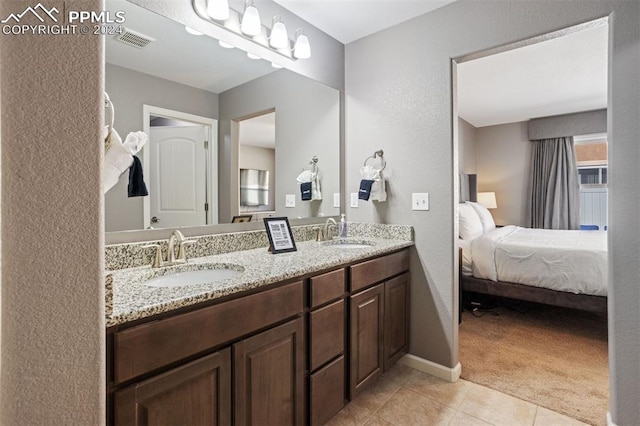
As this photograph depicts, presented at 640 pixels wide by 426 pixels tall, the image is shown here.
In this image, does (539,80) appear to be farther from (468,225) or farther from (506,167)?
(506,167)

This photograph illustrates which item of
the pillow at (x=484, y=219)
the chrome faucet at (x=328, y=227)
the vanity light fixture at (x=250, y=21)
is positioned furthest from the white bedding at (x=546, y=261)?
the vanity light fixture at (x=250, y=21)

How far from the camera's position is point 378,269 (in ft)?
6.13

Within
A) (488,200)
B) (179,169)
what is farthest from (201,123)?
(488,200)

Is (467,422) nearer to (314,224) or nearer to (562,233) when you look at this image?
(314,224)

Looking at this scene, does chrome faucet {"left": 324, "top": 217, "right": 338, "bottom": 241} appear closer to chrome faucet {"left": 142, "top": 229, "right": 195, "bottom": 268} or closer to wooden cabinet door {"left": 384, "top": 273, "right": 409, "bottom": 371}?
wooden cabinet door {"left": 384, "top": 273, "right": 409, "bottom": 371}

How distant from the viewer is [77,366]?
63cm

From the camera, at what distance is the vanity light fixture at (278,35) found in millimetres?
1918

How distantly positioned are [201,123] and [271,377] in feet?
4.36

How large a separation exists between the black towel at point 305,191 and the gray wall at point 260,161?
23cm

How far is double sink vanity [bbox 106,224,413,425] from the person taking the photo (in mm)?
900

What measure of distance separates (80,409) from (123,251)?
848mm

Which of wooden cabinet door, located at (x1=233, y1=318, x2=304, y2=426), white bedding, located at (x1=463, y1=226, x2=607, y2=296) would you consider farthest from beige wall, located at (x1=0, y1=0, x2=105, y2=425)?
white bedding, located at (x1=463, y1=226, x2=607, y2=296)

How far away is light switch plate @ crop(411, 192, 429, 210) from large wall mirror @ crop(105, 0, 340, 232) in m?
0.73

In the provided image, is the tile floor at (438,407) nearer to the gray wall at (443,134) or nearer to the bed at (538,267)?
the gray wall at (443,134)
